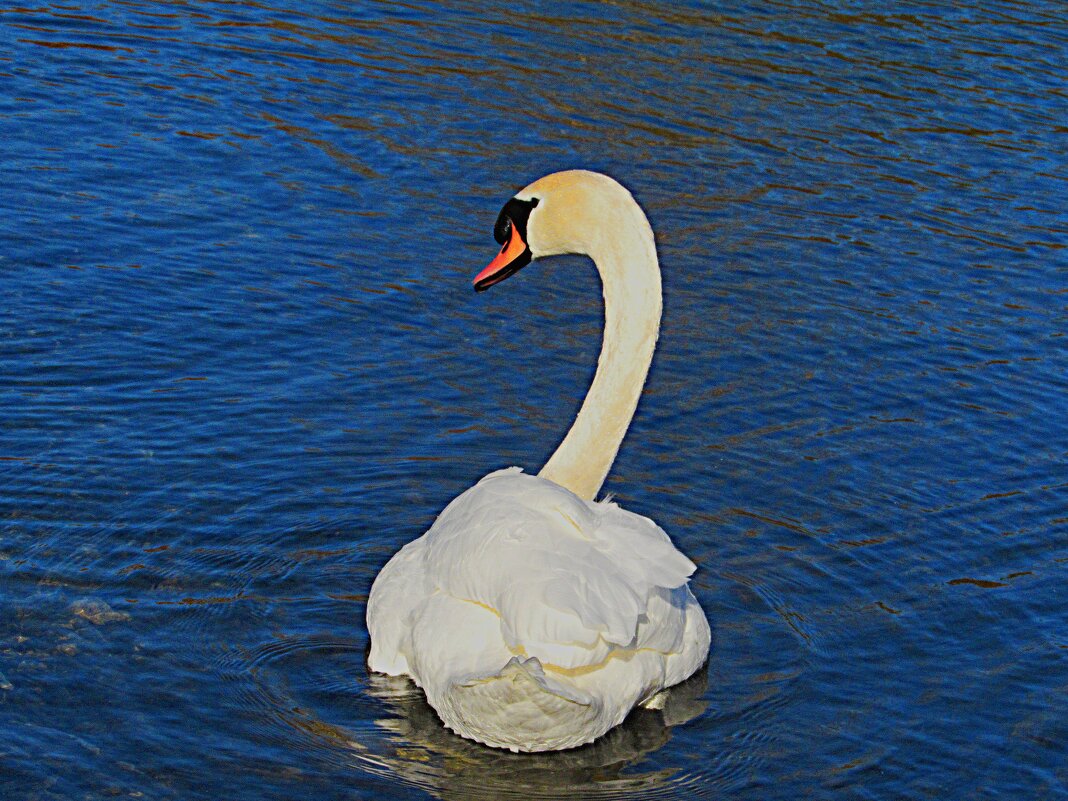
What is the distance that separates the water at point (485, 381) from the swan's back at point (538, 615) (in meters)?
0.26

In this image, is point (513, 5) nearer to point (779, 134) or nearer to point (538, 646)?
point (779, 134)

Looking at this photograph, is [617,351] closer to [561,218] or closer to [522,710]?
[561,218]

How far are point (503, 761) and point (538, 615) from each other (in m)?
0.72

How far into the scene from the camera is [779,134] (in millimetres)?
12109

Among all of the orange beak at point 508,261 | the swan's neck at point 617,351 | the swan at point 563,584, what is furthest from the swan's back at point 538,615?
the orange beak at point 508,261

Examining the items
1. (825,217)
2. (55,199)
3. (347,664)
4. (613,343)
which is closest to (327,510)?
(347,664)

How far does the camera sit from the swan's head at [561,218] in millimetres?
5738

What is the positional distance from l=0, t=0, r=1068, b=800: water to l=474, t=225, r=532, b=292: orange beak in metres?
1.23

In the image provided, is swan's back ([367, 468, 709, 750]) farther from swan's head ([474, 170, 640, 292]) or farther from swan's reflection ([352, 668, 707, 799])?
swan's head ([474, 170, 640, 292])

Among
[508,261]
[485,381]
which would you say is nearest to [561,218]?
[508,261]

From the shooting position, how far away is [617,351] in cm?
576

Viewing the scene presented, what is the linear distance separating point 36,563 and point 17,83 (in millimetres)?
6146

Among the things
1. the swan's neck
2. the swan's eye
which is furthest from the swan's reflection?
the swan's eye

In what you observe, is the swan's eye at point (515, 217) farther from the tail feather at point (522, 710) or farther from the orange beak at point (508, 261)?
the tail feather at point (522, 710)
